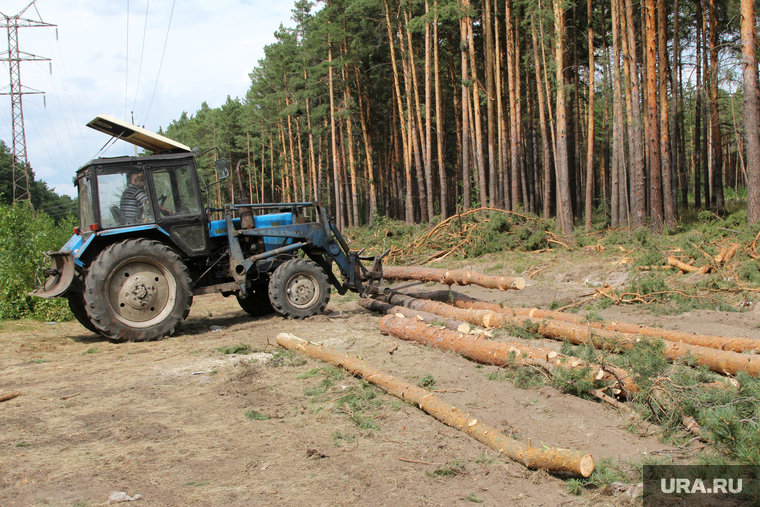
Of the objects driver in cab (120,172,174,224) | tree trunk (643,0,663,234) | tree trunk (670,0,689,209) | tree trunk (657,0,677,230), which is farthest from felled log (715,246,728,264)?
tree trunk (670,0,689,209)

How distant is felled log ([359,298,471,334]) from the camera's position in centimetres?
833

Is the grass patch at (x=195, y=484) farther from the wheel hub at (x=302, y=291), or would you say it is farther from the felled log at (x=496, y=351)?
the wheel hub at (x=302, y=291)

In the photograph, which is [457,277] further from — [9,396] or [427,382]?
[9,396]

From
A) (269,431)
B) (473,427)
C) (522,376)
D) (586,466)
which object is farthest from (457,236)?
(586,466)

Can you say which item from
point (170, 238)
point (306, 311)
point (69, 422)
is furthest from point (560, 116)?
point (69, 422)

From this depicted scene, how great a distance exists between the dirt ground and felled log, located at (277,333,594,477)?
8 cm

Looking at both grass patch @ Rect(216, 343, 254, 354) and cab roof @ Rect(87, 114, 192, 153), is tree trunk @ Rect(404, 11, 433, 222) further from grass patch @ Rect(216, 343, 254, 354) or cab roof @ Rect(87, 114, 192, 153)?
grass patch @ Rect(216, 343, 254, 354)

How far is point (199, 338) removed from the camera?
358 inches

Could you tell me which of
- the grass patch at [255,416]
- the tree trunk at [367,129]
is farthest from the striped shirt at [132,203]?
the tree trunk at [367,129]

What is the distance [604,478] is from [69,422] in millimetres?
4676

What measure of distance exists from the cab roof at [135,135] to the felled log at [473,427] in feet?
16.9

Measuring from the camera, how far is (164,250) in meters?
8.95

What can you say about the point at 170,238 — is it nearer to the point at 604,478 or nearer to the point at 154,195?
the point at 154,195

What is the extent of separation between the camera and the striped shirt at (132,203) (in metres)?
9.08
